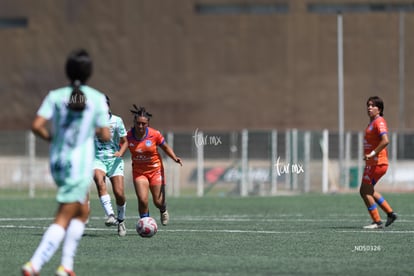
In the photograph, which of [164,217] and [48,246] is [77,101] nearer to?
[48,246]

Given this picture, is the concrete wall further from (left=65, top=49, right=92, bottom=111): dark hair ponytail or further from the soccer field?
(left=65, top=49, right=92, bottom=111): dark hair ponytail

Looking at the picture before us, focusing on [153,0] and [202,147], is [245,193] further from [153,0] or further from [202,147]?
[153,0]

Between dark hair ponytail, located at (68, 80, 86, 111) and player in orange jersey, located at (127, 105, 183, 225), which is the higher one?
dark hair ponytail, located at (68, 80, 86, 111)

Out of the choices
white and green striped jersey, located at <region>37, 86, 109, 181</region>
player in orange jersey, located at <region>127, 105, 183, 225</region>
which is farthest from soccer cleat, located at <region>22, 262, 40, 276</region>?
player in orange jersey, located at <region>127, 105, 183, 225</region>

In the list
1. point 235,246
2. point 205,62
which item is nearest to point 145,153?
point 235,246

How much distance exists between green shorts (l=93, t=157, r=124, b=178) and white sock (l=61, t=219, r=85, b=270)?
813 cm

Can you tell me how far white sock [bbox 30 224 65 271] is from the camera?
33.7ft

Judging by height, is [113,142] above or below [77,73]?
below

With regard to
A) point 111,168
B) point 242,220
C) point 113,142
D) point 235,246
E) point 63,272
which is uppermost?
point 113,142

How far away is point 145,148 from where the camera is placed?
18.6m

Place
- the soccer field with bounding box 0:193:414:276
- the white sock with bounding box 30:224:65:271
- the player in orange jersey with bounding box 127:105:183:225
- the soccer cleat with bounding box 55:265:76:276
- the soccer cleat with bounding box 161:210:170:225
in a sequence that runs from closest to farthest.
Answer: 1. the white sock with bounding box 30:224:65:271
2. the soccer cleat with bounding box 55:265:76:276
3. the soccer field with bounding box 0:193:414:276
4. the player in orange jersey with bounding box 127:105:183:225
5. the soccer cleat with bounding box 161:210:170:225

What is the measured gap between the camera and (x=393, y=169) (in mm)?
46875

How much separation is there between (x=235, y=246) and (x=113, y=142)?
14.7 feet

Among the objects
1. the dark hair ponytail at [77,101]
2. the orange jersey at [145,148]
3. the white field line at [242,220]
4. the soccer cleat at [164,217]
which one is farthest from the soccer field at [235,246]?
the dark hair ponytail at [77,101]
